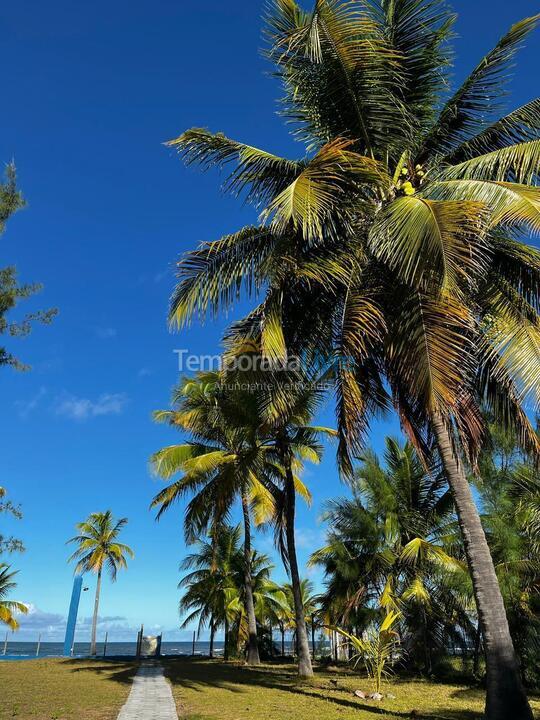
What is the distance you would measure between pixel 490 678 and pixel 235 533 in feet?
80.0

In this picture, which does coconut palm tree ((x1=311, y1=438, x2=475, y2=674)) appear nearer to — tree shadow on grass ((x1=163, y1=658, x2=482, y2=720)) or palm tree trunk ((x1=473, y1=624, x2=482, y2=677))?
palm tree trunk ((x1=473, y1=624, x2=482, y2=677))

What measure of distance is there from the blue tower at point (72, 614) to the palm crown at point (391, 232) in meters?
26.3

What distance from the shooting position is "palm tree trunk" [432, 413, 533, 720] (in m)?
6.25

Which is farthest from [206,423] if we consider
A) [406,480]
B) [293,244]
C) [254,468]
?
[293,244]

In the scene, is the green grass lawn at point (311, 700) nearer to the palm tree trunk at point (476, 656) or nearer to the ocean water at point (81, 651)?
the palm tree trunk at point (476, 656)

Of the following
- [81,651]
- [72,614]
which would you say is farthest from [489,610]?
[81,651]

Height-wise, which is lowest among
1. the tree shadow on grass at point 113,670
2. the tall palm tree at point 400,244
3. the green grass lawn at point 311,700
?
the green grass lawn at point 311,700

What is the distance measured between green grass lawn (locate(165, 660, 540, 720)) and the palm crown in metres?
4.31

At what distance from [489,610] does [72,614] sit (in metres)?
28.4

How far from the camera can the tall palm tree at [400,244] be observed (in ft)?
22.9

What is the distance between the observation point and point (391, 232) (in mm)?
7227

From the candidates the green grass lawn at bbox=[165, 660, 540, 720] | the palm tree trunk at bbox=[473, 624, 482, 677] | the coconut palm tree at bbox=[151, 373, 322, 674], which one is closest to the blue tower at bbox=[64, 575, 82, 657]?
the coconut palm tree at bbox=[151, 373, 322, 674]

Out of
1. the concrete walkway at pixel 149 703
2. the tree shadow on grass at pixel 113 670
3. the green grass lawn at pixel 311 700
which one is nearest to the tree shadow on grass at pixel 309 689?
the green grass lawn at pixel 311 700

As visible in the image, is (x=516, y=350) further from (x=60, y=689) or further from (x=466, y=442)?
(x=60, y=689)
